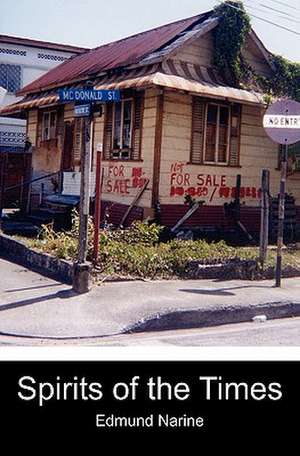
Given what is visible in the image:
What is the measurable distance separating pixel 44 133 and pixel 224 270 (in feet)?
33.3

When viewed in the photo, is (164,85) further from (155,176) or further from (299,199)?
(299,199)

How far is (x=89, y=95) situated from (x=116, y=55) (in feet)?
25.5

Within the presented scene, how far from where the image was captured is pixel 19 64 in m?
26.3

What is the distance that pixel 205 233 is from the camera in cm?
1318

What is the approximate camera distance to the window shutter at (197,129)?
13062mm

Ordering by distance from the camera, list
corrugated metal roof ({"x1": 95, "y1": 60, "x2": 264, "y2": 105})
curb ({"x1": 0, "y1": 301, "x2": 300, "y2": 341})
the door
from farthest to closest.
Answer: the door, corrugated metal roof ({"x1": 95, "y1": 60, "x2": 264, "y2": 105}), curb ({"x1": 0, "y1": 301, "x2": 300, "y2": 341})

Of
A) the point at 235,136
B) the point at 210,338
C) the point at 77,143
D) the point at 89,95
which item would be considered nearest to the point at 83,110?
the point at 89,95

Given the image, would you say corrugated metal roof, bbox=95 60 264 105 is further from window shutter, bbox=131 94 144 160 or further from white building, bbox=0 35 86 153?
white building, bbox=0 35 86 153

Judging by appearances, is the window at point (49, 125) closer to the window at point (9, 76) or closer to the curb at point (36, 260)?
the curb at point (36, 260)

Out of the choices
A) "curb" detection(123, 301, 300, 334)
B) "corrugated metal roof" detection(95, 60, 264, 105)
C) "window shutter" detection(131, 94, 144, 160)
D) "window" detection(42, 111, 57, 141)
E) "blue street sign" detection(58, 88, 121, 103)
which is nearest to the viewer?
"curb" detection(123, 301, 300, 334)

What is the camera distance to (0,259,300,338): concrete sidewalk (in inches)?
250

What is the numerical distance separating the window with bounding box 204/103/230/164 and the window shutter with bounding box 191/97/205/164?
0.17 m

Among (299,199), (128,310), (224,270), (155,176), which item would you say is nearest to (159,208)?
(155,176)

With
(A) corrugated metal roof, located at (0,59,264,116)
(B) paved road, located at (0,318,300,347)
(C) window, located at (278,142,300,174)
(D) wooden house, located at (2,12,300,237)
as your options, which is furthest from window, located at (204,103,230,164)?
(B) paved road, located at (0,318,300,347)
